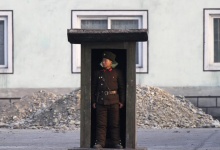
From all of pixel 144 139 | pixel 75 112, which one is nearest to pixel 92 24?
pixel 75 112

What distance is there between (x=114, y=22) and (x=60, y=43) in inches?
60.7

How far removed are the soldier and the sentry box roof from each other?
0.37m

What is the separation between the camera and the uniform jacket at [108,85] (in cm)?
1477

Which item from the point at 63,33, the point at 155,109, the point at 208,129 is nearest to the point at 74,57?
the point at 63,33

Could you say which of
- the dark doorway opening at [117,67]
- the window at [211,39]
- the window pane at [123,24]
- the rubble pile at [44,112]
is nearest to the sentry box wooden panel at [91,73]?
the dark doorway opening at [117,67]

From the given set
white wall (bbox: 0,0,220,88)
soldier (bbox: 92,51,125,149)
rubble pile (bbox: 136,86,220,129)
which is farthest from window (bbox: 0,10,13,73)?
soldier (bbox: 92,51,125,149)

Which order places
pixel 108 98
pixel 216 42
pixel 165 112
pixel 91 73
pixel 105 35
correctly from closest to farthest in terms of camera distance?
pixel 105 35
pixel 108 98
pixel 91 73
pixel 165 112
pixel 216 42

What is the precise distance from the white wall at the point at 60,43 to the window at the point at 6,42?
15 cm

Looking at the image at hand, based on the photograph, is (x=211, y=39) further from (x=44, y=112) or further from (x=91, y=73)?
(x=91, y=73)

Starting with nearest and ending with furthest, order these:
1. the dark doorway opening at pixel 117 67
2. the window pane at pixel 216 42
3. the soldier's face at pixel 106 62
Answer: the soldier's face at pixel 106 62
the dark doorway opening at pixel 117 67
the window pane at pixel 216 42

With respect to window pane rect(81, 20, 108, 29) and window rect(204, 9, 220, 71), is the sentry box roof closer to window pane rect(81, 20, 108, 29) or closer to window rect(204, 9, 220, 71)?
window pane rect(81, 20, 108, 29)

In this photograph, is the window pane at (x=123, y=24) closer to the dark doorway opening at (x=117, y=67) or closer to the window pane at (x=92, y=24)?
the window pane at (x=92, y=24)

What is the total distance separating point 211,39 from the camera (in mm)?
25281

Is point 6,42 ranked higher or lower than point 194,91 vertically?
higher
